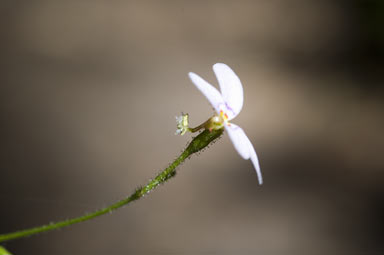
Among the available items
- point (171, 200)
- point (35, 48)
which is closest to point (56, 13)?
point (35, 48)

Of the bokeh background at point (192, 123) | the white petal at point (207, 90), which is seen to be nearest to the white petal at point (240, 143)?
the white petal at point (207, 90)

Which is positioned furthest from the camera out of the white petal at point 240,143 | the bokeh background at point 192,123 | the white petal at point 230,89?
the bokeh background at point 192,123

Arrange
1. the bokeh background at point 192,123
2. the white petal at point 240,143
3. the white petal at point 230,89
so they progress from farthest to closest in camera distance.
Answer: the bokeh background at point 192,123 → the white petal at point 230,89 → the white petal at point 240,143

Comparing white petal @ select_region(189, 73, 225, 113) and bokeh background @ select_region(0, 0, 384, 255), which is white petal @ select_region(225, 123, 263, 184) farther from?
bokeh background @ select_region(0, 0, 384, 255)

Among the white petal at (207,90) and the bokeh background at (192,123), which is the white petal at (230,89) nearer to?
the white petal at (207,90)

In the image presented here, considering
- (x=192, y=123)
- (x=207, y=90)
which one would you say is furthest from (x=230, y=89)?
(x=192, y=123)

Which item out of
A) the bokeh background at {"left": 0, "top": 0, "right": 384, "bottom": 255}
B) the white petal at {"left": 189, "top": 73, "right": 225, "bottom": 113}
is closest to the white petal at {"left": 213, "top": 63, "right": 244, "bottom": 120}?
the white petal at {"left": 189, "top": 73, "right": 225, "bottom": 113}
